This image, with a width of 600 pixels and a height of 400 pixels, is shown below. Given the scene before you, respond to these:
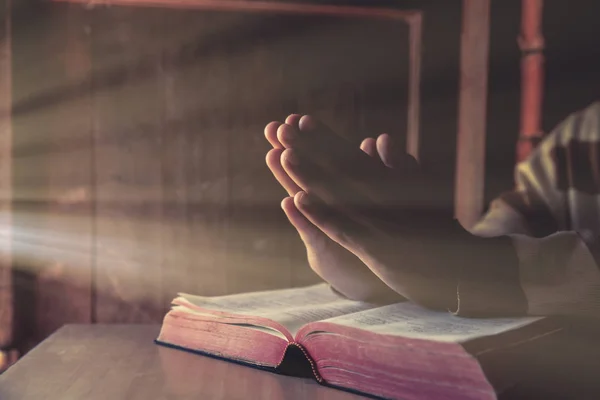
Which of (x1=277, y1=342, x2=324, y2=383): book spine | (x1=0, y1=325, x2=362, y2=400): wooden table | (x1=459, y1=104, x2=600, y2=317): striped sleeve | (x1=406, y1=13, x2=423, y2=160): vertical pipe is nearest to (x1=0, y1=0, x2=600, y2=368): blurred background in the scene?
(x1=406, y1=13, x2=423, y2=160): vertical pipe

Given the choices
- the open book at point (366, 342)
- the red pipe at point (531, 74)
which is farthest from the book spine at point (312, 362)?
the red pipe at point (531, 74)

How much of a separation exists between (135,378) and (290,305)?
198 millimetres

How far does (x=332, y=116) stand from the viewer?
1.04m

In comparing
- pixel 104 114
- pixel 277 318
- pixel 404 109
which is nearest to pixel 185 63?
pixel 104 114

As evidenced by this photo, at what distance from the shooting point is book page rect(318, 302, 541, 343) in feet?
1.49

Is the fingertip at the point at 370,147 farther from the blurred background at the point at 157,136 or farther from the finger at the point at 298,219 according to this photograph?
the blurred background at the point at 157,136

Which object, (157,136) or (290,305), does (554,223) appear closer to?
(290,305)

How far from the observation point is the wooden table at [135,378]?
0.48 m

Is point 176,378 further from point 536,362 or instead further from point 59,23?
point 59,23

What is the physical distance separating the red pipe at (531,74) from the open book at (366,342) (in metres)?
0.74

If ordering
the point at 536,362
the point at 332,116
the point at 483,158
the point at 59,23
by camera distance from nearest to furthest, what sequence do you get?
the point at 536,362 → the point at 59,23 → the point at 332,116 → the point at 483,158

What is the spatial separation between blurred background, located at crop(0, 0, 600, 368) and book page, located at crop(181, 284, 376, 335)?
0.97ft

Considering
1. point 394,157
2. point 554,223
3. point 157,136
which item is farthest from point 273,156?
point 554,223

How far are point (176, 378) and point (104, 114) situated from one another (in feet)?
1.84
